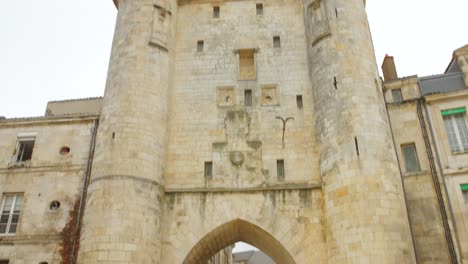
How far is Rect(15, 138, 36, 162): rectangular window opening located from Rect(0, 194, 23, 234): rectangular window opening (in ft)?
4.58

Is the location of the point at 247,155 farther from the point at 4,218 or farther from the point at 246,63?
the point at 4,218

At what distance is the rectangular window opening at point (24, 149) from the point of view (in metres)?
15.0

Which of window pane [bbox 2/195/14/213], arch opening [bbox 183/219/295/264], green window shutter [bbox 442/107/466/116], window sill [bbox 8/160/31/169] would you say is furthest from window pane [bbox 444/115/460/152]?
window pane [bbox 2/195/14/213]

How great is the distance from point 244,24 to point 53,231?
9.65m

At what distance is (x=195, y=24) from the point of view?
54.9ft

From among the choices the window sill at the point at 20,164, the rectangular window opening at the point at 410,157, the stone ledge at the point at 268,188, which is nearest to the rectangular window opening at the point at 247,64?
the stone ledge at the point at 268,188

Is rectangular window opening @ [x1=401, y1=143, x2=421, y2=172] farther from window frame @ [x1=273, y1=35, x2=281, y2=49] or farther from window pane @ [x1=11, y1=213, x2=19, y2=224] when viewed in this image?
window pane @ [x1=11, y1=213, x2=19, y2=224]

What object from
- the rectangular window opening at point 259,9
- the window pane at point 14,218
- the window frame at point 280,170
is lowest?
the window pane at point 14,218

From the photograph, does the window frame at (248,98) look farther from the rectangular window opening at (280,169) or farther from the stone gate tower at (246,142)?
the rectangular window opening at (280,169)

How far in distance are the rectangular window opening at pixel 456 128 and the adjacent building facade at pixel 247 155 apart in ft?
0.21

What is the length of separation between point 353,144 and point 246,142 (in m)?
3.40

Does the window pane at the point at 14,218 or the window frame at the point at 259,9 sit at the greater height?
the window frame at the point at 259,9

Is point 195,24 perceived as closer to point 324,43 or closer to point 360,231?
point 324,43

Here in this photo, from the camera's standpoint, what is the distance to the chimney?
54.3 ft
